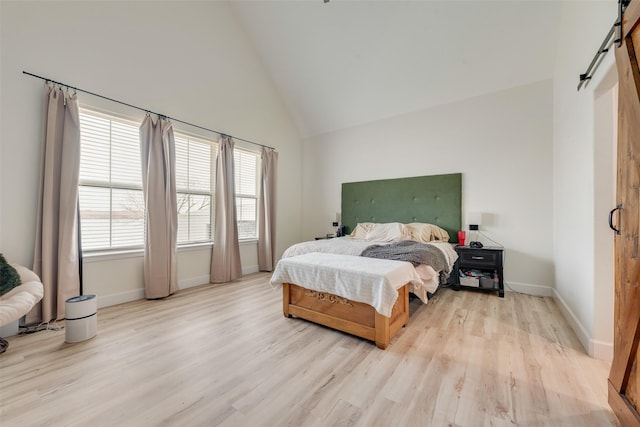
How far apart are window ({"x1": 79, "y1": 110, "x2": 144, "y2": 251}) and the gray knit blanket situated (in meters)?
2.94

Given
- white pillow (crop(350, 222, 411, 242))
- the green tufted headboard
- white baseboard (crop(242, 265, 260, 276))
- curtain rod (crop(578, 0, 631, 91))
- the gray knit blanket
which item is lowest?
white baseboard (crop(242, 265, 260, 276))

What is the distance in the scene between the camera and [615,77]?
5.42 feet

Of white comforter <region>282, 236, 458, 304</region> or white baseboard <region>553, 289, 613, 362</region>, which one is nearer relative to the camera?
white baseboard <region>553, 289, 613, 362</region>

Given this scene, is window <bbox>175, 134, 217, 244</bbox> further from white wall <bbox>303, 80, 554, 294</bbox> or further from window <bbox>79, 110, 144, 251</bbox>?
white wall <bbox>303, 80, 554, 294</bbox>

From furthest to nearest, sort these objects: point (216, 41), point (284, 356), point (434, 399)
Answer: point (216, 41) < point (284, 356) < point (434, 399)

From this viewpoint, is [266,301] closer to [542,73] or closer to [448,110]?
[448,110]

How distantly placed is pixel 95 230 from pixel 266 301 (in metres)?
2.14

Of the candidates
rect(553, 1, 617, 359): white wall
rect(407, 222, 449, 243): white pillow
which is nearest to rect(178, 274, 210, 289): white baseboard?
rect(407, 222, 449, 243): white pillow

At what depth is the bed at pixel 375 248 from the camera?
6.80 feet

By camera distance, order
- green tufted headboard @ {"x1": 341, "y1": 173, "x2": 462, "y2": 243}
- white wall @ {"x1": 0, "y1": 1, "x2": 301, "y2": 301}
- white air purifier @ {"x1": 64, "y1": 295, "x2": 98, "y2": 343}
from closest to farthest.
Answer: white air purifier @ {"x1": 64, "y1": 295, "x2": 98, "y2": 343} < white wall @ {"x1": 0, "y1": 1, "x2": 301, "y2": 301} < green tufted headboard @ {"x1": 341, "y1": 173, "x2": 462, "y2": 243}

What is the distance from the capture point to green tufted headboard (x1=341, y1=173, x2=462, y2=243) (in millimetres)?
3724

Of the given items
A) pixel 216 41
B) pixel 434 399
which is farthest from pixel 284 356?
pixel 216 41

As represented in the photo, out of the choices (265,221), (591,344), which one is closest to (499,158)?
(591,344)

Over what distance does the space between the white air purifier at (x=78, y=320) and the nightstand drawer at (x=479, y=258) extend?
4.09 meters
